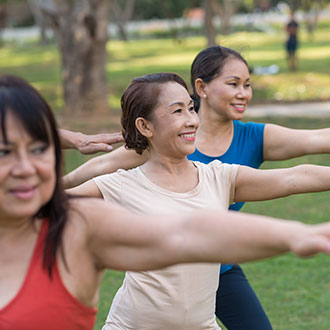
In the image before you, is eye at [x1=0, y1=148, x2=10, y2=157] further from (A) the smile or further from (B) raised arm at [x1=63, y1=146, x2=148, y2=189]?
(B) raised arm at [x1=63, y1=146, x2=148, y2=189]

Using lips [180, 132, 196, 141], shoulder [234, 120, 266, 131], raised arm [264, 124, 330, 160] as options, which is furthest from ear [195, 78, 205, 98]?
lips [180, 132, 196, 141]

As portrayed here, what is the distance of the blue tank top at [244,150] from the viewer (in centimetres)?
441

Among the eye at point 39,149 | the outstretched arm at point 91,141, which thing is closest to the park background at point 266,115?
the outstretched arm at point 91,141

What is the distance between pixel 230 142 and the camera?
4.55 meters

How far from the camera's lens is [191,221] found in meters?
2.16

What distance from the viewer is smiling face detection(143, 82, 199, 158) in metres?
3.74

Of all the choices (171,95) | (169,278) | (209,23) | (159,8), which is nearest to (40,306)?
(169,278)

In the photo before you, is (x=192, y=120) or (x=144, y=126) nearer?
(x=192, y=120)

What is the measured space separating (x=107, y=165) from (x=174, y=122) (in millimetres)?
620

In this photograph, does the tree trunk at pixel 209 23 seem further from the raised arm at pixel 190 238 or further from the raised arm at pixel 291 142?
the raised arm at pixel 190 238

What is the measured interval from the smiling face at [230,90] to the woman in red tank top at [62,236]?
8.64 ft

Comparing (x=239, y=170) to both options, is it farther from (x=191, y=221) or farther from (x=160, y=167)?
(x=191, y=221)

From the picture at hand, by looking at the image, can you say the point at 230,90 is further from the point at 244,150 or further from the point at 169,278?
the point at 169,278

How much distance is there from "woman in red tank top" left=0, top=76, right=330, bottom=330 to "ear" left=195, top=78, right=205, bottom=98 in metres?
2.76
